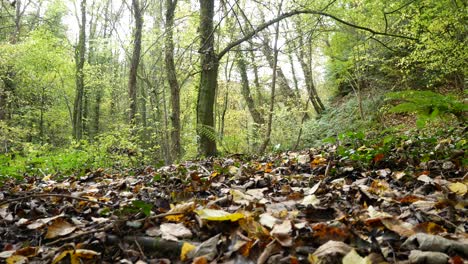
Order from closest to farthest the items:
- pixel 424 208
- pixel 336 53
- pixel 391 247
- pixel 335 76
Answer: pixel 391 247, pixel 424 208, pixel 336 53, pixel 335 76

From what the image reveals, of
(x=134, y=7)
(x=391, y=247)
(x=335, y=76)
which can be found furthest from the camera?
(x=335, y=76)

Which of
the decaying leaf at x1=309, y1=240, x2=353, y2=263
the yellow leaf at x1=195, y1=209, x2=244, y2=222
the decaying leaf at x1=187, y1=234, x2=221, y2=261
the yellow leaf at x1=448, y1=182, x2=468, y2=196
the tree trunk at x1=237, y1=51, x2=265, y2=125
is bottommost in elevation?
the decaying leaf at x1=187, y1=234, x2=221, y2=261

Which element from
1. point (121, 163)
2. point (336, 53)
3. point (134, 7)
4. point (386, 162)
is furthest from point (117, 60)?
point (386, 162)

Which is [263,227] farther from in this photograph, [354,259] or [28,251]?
[28,251]

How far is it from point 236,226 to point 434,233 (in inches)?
31.0

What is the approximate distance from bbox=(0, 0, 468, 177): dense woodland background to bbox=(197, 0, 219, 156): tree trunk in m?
0.02

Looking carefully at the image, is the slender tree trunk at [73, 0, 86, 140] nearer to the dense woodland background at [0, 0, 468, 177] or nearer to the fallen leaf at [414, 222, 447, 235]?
the dense woodland background at [0, 0, 468, 177]

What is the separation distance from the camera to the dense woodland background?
6.92 m

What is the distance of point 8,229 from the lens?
1.89 meters

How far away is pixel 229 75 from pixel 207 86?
7506 mm

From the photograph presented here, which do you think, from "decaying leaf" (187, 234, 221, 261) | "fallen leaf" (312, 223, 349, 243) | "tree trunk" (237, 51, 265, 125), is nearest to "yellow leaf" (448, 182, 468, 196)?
"fallen leaf" (312, 223, 349, 243)

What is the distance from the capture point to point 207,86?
692cm

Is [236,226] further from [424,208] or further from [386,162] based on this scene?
[386,162]

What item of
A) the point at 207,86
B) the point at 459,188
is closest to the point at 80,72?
the point at 207,86
